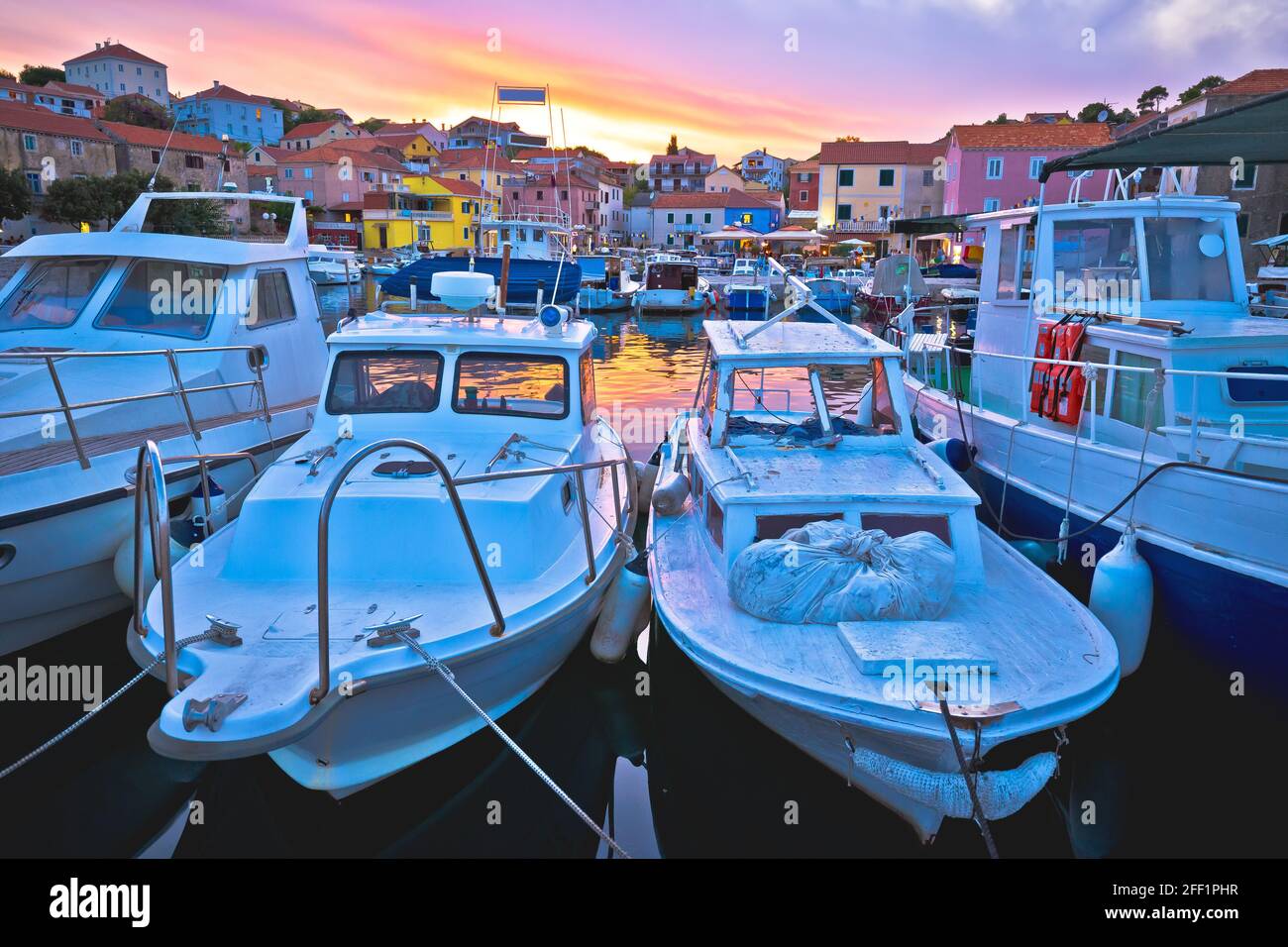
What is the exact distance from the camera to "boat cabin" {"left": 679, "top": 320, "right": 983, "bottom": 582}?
18.7 feet

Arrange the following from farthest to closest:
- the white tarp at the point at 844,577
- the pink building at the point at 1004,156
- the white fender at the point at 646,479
A: 1. the pink building at the point at 1004,156
2. the white fender at the point at 646,479
3. the white tarp at the point at 844,577

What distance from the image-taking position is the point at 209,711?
12.7ft

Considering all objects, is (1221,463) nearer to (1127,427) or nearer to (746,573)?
(1127,427)

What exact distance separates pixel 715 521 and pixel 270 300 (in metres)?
6.64

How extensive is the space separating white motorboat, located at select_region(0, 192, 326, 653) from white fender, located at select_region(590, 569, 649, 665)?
3.36 metres

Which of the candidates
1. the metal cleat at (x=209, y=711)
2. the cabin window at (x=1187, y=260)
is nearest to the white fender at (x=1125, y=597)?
the cabin window at (x=1187, y=260)

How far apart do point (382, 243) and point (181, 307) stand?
5534 cm

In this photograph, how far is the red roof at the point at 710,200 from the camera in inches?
2778

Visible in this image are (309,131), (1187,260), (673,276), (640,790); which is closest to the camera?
(640,790)

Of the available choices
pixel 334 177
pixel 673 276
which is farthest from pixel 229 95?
pixel 673 276

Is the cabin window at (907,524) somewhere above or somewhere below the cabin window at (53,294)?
below

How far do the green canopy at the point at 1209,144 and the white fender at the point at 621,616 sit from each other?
6214mm

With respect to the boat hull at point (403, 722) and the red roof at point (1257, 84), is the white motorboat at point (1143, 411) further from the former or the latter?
the red roof at point (1257, 84)

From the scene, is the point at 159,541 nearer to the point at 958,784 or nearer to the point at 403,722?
the point at 403,722
